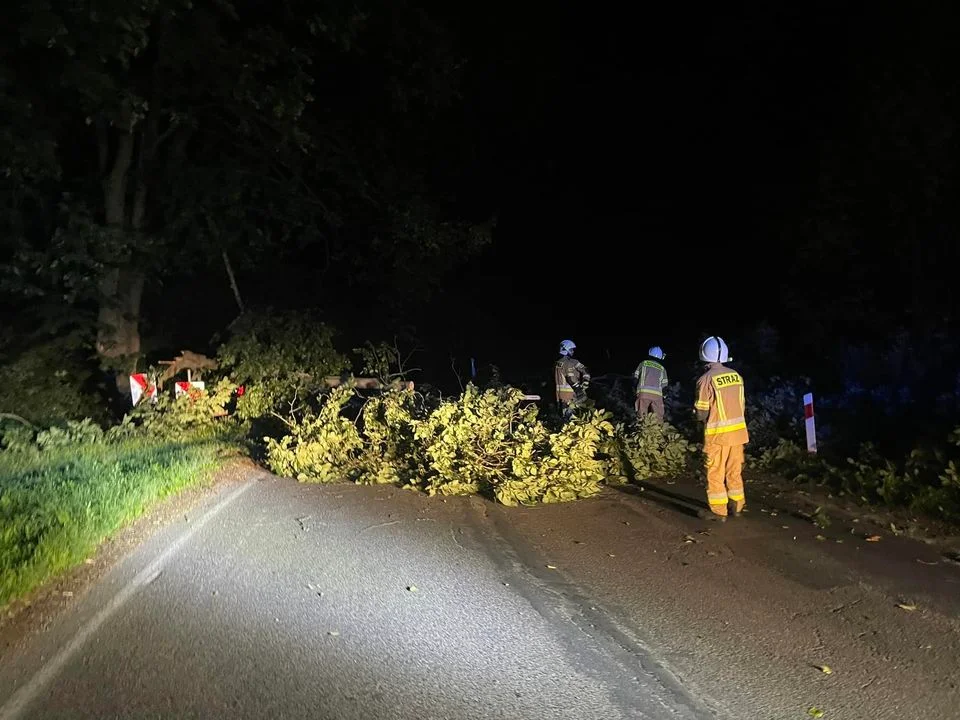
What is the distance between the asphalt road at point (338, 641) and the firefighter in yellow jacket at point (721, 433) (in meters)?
2.03

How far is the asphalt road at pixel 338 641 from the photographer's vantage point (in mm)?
4027

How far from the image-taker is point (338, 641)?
4.79 metres

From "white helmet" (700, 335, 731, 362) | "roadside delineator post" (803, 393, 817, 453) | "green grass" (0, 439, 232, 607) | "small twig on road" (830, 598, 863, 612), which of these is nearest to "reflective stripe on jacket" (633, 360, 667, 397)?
"roadside delineator post" (803, 393, 817, 453)

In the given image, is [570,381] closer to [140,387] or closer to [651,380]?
[651,380]

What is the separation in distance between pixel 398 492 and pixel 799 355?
34.6 feet

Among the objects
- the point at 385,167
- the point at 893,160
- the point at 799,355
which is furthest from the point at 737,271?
the point at 385,167

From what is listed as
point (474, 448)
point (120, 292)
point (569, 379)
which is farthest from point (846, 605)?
point (120, 292)

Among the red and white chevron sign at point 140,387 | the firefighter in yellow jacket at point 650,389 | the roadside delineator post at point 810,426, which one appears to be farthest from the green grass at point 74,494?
the roadside delineator post at point 810,426

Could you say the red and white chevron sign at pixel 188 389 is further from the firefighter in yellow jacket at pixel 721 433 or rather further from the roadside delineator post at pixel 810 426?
the roadside delineator post at pixel 810 426

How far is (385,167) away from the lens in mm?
16781

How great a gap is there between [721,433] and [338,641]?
4300 mm

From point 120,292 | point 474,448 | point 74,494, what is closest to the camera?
point 74,494

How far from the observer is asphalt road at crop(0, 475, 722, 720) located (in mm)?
4027

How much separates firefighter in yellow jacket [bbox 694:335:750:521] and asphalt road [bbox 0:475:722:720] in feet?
6.66
